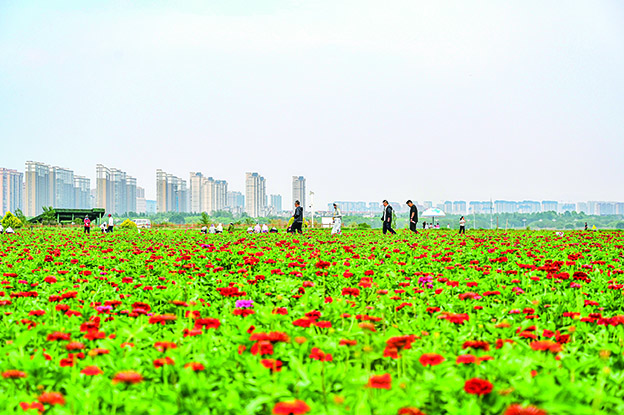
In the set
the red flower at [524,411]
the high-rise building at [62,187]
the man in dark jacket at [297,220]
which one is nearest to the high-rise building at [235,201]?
the high-rise building at [62,187]

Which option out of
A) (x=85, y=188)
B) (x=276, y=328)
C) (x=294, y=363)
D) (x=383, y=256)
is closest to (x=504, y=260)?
(x=383, y=256)

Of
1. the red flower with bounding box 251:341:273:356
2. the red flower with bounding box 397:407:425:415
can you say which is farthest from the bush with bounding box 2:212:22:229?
the red flower with bounding box 397:407:425:415

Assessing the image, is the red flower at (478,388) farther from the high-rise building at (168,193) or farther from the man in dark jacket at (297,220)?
the high-rise building at (168,193)

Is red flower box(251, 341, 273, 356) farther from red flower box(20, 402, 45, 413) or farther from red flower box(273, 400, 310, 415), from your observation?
red flower box(20, 402, 45, 413)

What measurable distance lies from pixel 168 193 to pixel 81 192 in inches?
813

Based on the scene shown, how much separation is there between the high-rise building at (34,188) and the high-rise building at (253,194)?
4959 centimetres

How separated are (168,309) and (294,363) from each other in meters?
2.28

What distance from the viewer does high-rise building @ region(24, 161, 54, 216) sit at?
9938 centimetres

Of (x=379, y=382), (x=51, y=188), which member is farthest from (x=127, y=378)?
(x=51, y=188)

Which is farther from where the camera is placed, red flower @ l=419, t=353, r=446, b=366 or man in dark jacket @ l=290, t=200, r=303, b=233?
man in dark jacket @ l=290, t=200, r=303, b=233

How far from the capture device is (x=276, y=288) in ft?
14.8

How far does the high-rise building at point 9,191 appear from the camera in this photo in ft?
381

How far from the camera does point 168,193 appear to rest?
13112 centimetres

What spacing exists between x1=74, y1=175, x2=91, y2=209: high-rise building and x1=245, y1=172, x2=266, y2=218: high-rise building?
3977cm
